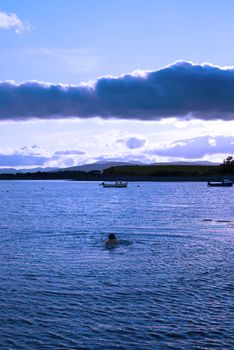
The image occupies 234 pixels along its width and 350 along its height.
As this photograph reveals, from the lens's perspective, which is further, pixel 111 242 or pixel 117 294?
pixel 111 242

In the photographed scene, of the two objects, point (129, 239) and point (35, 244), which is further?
point (129, 239)

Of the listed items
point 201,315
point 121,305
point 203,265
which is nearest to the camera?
point 201,315

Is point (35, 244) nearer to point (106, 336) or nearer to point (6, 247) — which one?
point (6, 247)

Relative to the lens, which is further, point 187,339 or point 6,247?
point 6,247

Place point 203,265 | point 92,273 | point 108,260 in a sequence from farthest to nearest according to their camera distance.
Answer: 1. point 108,260
2. point 203,265
3. point 92,273

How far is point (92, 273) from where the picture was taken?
81.7 feet

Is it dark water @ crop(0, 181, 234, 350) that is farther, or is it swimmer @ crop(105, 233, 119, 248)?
swimmer @ crop(105, 233, 119, 248)

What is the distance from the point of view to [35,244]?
36.9 meters

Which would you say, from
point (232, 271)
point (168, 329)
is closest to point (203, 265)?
point (232, 271)

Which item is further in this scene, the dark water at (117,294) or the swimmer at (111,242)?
the swimmer at (111,242)

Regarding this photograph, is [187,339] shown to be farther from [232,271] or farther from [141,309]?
[232,271]

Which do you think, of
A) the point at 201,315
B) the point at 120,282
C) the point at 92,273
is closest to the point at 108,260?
the point at 92,273

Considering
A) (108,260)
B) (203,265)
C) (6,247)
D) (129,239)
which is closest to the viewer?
(203,265)

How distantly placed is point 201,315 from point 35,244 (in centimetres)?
2150
